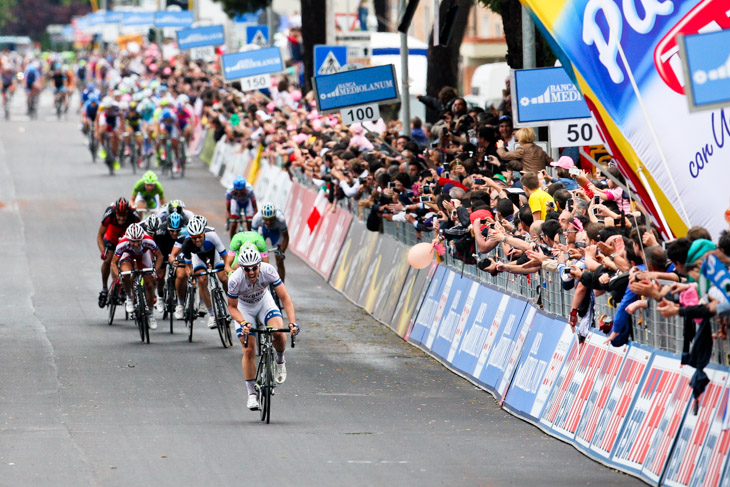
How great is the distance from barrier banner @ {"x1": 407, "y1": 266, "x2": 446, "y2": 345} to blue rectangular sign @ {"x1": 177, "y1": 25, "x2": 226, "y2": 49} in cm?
2663

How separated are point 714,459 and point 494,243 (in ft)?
17.7

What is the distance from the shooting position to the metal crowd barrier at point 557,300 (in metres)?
11.0

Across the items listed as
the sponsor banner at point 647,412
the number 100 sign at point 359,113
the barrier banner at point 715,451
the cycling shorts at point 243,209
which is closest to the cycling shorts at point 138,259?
the cycling shorts at point 243,209

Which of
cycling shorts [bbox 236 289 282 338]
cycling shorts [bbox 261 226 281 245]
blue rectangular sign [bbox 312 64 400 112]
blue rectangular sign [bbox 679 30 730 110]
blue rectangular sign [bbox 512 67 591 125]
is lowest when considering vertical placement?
cycling shorts [bbox 261 226 281 245]

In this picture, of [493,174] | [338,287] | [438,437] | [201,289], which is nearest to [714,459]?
[438,437]

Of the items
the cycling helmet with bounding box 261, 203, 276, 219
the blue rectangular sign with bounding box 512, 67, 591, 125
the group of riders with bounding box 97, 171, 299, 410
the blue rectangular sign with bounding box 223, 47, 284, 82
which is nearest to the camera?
the blue rectangular sign with bounding box 512, 67, 591, 125

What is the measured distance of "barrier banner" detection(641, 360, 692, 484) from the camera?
1057cm

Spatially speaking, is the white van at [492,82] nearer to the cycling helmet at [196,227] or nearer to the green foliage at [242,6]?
the green foliage at [242,6]

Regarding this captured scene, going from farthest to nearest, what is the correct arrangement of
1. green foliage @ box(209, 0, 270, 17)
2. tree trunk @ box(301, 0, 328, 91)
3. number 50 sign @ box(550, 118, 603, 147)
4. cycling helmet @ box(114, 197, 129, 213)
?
green foliage @ box(209, 0, 270, 17)
tree trunk @ box(301, 0, 328, 91)
cycling helmet @ box(114, 197, 129, 213)
number 50 sign @ box(550, 118, 603, 147)

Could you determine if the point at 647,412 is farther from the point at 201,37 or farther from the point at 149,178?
the point at 201,37

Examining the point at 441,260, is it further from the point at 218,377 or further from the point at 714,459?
the point at 714,459

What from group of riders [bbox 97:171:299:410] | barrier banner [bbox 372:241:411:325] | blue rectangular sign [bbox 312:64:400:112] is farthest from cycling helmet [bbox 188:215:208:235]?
blue rectangular sign [bbox 312:64:400:112]

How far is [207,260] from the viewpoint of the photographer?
736 inches

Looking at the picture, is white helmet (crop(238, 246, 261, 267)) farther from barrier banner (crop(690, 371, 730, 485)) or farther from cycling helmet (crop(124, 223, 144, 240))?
cycling helmet (crop(124, 223, 144, 240))
